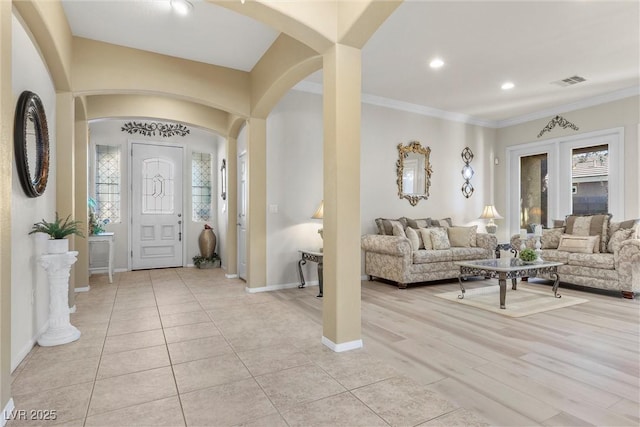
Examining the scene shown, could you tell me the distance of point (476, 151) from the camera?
7039 mm

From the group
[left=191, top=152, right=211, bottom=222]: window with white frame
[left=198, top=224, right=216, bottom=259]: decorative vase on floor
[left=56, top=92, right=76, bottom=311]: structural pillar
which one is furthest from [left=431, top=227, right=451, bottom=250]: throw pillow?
[left=56, top=92, right=76, bottom=311]: structural pillar

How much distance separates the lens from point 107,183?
6.52 meters

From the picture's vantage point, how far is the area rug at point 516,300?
12.4 ft

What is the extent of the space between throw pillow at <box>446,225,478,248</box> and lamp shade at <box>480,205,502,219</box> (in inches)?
43.5

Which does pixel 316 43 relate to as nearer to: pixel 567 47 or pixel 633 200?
pixel 567 47

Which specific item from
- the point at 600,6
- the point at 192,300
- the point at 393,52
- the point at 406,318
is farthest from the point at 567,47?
the point at 192,300

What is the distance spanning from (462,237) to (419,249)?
2.74ft

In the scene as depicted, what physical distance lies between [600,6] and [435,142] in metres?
3.34

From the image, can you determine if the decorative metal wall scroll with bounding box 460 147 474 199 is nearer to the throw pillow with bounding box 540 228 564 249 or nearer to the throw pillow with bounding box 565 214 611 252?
the throw pillow with bounding box 540 228 564 249

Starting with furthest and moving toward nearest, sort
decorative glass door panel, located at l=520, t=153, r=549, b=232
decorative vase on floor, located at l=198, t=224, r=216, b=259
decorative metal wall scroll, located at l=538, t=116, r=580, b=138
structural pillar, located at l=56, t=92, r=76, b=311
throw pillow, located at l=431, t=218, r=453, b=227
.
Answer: decorative vase on floor, located at l=198, t=224, r=216, b=259, decorative glass door panel, located at l=520, t=153, r=549, b=232, decorative metal wall scroll, located at l=538, t=116, r=580, b=138, throw pillow, located at l=431, t=218, r=453, b=227, structural pillar, located at l=56, t=92, r=76, b=311

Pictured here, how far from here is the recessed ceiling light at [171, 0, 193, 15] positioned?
10.1 feet

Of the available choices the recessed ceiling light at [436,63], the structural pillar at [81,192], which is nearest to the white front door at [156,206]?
the structural pillar at [81,192]

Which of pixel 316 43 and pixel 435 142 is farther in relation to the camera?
pixel 435 142

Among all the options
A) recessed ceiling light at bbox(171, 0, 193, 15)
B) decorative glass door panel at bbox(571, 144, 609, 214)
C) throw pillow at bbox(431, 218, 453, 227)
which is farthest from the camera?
throw pillow at bbox(431, 218, 453, 227)
